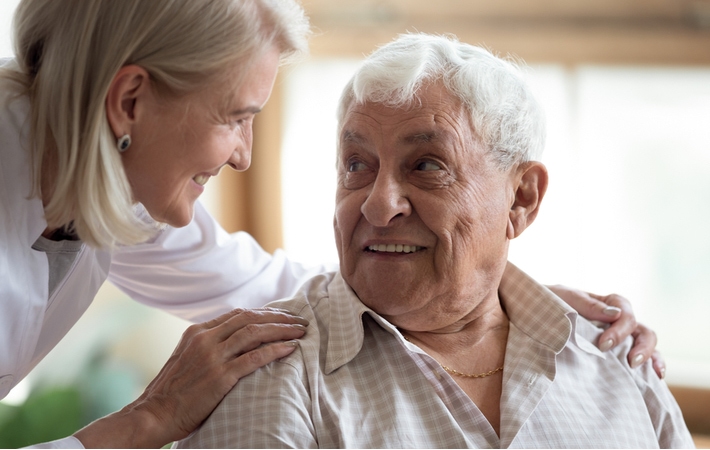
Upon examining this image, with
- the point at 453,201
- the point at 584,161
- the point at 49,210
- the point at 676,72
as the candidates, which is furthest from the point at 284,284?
the point at 676,72

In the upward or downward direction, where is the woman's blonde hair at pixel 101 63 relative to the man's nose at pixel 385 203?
upward

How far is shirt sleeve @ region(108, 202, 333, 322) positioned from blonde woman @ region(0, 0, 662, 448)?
408 millimetres

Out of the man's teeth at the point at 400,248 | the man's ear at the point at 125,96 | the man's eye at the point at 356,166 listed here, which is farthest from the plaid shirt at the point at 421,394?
the man's ear at the point at 125,96

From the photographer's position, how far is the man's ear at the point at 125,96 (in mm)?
1210

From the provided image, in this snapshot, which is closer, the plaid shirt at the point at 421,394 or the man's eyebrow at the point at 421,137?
the plaid shirt at the point at 421,394

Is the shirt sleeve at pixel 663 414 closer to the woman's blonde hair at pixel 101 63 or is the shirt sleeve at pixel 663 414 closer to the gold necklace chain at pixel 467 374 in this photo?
the gold necklace chain at pixel 467 374

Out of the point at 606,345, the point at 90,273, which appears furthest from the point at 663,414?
the point at 90,273

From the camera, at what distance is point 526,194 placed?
166 centimetres

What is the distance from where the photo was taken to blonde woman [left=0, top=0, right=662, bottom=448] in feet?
3.96

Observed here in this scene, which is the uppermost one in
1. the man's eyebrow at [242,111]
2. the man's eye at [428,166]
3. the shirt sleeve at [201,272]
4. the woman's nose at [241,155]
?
the man's eyebrow at [242,111]

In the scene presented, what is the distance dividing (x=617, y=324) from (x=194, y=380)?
0.98 meters

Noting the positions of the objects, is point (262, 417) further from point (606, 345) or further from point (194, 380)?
point (606, 345)

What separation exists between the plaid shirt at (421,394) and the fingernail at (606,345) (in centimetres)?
3

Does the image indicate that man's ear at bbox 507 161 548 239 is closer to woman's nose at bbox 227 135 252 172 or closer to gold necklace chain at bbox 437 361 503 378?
gold necklace chain at bbox 437 361 503 378
